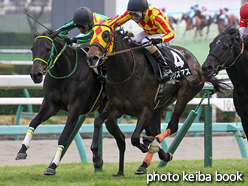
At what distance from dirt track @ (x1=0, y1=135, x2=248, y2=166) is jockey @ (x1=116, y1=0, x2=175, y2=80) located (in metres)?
2.36

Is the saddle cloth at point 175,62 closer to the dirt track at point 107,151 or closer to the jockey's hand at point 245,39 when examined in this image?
the jockey's hand at point 245,39

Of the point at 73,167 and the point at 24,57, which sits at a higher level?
the point at 73,167

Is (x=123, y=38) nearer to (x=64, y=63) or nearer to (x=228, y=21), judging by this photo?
(x=64, y=63)

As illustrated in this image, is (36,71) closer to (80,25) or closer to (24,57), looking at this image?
(80,25)

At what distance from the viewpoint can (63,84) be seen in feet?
18.2

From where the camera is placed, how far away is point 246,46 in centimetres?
536

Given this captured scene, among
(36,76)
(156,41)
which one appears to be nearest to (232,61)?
(156,41)

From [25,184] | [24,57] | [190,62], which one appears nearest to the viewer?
[25,184]

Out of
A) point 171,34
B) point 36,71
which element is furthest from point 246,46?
point 36,71

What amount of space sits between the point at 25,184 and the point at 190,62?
2.54m

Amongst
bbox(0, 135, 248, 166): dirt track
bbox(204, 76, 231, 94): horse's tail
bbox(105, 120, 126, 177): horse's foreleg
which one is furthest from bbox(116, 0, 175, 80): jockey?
bbox(0, 135, 248, 166): dirt track

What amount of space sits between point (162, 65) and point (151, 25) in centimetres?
47

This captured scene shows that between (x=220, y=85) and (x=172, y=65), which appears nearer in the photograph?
(x=172, y=65)

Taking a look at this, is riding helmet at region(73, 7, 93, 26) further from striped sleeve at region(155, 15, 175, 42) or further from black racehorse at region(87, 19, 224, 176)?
striped sleeve at region(155, 15, 175, 42)
